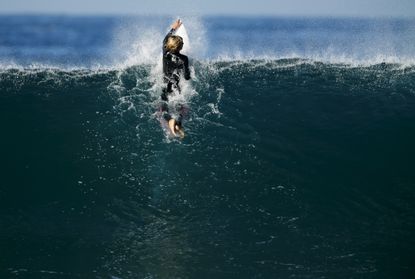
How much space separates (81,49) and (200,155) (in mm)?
23876

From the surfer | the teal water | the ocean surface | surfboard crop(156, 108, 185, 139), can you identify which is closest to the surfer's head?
the surfer

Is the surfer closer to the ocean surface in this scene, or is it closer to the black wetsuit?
the black wetsuit

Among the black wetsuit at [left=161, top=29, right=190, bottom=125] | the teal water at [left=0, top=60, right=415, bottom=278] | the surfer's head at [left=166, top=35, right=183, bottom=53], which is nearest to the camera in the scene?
the teal water at [left=0, top=60, right=415, bottom=278]

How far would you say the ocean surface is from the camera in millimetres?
8117

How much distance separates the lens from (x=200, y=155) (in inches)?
416

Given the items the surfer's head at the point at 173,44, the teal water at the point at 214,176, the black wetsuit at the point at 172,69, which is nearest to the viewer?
the teal water at the point at 214,176

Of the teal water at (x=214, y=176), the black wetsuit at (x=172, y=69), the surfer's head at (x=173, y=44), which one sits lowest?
the teal water at (x=214, y=176)

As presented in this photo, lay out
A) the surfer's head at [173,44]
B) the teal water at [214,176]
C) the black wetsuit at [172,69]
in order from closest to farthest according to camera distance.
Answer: the teal water at [214,176] → the surfer's head at [173,44] → the black wetsuit at [172,69]

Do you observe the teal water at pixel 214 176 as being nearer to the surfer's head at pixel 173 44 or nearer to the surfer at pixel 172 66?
the surfer at pixel 172 66

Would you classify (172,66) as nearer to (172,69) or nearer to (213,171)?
(172,69)

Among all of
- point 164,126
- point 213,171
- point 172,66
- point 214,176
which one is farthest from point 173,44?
point 214,176

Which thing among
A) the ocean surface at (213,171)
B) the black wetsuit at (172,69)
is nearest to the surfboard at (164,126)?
the ocean surface at (213,171)

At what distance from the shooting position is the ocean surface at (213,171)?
26.6 feet

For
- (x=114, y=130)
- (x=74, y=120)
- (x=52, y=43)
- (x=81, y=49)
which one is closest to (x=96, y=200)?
(x=114, y=130)
